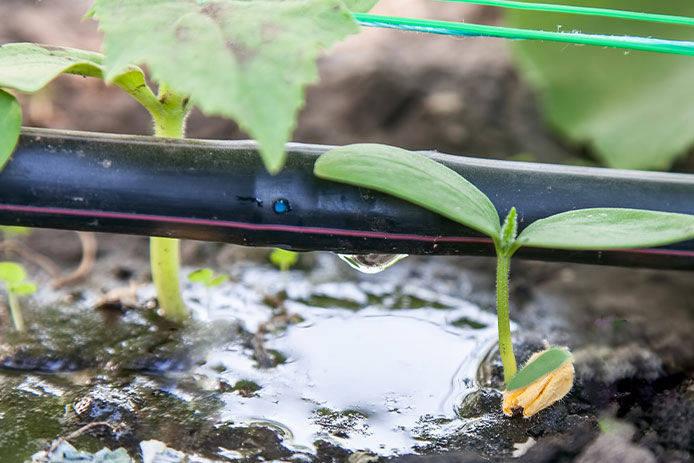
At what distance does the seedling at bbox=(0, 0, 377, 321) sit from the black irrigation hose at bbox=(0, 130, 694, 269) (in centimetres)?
5

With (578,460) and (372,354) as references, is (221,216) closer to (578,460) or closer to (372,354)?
(372,354)

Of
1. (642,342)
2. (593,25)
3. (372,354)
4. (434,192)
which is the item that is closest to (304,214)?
(434,192)

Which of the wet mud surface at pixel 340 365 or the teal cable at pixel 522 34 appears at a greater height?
the teal cable at pixel 522 34

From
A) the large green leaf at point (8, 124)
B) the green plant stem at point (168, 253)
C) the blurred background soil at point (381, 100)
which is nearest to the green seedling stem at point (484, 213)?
the green plant stem at point (168, 253)

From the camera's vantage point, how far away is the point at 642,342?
1.00 meters

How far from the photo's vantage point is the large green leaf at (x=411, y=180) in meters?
0.68

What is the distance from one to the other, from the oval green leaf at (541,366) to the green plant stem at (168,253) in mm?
483

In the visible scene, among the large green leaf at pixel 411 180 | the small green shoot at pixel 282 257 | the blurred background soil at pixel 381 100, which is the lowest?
the large green leaf at pixel 411 180

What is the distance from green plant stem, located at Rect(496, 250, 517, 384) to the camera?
725mm

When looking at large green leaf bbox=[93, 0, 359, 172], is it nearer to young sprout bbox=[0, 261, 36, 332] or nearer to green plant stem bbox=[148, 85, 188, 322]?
green plant stem bbox=[148, 85, 188, 322]

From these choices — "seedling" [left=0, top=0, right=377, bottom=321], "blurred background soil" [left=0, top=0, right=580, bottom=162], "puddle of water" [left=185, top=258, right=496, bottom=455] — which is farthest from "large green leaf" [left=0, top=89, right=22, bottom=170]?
"blurred background soil" [left=0, top=0, right=580, bottom=162]

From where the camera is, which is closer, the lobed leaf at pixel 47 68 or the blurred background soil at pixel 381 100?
the lobed leaf at pixel 47 68

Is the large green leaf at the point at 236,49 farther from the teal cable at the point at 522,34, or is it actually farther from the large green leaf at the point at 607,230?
the large green leaf at the point at 607,230

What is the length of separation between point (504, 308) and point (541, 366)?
2.9 inches
